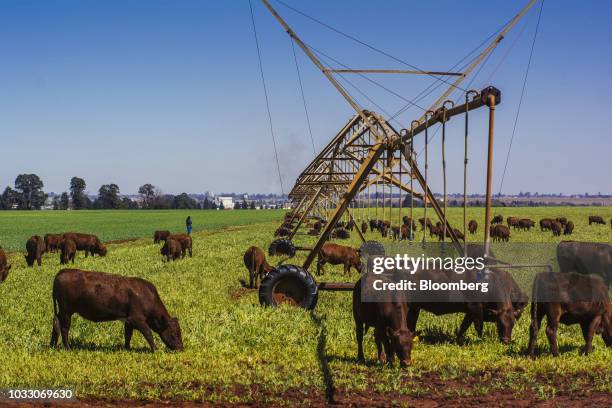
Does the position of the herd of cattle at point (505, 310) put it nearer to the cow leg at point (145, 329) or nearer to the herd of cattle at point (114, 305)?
the herd of cattle at point (114, 305)

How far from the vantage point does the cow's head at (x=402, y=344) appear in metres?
9.84

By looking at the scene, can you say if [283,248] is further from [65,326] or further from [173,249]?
[65,326]

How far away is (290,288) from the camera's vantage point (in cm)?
1521

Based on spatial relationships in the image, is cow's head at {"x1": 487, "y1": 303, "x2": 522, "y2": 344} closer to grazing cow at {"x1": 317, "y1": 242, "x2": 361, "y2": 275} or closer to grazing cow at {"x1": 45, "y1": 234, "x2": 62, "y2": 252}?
grazing cow at {"x1": 317, "y1": 242, "x2": 361, "y2": 275}

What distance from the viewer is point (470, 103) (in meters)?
11.1

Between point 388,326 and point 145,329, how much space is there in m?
4.61

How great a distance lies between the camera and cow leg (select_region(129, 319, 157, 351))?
37.1ft

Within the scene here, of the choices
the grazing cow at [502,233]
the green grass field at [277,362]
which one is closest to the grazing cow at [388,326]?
the green grass field at [277,362]

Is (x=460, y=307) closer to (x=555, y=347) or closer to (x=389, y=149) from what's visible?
(x=555, y=347)

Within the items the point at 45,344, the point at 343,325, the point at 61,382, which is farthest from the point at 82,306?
the point at 343,325

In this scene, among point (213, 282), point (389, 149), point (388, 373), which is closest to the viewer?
point (388, 373)

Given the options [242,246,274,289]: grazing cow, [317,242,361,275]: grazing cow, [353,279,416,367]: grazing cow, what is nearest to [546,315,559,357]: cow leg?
[353,279,416,367]: grazing cow

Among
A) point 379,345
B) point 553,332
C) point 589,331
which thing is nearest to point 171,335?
point 379,345

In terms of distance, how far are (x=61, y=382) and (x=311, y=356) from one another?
4224 mm
